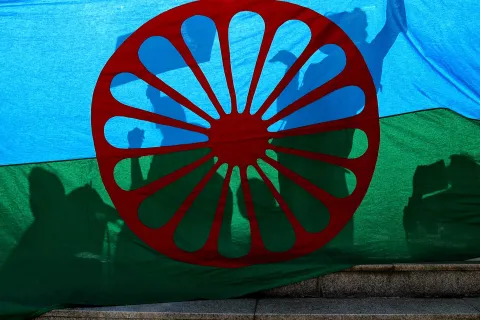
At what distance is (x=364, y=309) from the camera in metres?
4.05

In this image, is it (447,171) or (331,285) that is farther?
(331,285)

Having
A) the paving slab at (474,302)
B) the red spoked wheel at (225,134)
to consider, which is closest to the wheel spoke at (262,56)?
the red spoked wheel at (225,134)

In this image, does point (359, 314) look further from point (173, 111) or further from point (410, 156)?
point (173, 111)

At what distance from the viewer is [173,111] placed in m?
4.14

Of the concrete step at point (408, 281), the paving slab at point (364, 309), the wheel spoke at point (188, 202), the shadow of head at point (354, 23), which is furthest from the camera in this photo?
the concrete step at point (408, 281)

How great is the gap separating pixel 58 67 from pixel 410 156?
247cm

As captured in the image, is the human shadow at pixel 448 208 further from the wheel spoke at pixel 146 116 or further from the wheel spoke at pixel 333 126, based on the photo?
the wheel spoke at pixel 146 116

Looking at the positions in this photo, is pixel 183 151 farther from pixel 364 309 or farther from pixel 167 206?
pixel 364 309

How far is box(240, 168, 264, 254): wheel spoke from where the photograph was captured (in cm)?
411

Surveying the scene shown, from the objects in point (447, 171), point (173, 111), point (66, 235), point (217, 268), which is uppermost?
point (173, 111)

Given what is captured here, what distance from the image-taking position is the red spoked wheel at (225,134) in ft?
13.3

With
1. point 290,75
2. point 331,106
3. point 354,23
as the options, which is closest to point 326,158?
point 331,106

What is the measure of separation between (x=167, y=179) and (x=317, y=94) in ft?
3.88

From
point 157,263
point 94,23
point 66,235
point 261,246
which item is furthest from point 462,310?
point 94,23
